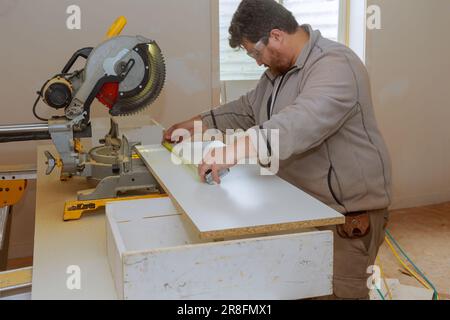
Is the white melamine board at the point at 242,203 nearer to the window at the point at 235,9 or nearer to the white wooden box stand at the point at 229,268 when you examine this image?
the white wooden box stand at the point at 229,268

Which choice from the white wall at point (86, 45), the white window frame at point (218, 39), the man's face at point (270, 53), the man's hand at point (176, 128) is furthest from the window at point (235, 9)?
the man's face at point (270, 53)

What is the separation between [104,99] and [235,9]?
1859 millimetres

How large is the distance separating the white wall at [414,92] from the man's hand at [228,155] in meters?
2.46

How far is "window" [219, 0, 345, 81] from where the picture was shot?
336 centimetres

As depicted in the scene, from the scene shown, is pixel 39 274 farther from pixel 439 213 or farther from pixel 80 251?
pixel 439 213

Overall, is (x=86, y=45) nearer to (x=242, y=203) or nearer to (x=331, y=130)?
(x=331, y=130)

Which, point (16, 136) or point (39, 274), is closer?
point (39, 274)

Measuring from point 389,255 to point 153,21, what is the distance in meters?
1.98

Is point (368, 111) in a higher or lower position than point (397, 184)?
higher

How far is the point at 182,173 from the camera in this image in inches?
64.2

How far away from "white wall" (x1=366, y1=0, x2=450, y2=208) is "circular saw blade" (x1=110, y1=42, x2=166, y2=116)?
229 cm

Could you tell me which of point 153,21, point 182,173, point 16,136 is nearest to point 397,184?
point 153,21

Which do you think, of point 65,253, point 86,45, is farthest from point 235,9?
point 65,253

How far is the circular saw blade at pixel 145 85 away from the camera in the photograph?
1696mm
